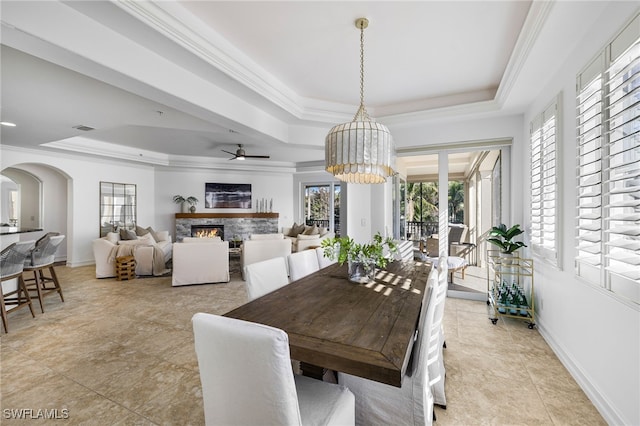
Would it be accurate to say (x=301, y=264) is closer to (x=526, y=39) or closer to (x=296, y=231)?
(x=526, y=39)

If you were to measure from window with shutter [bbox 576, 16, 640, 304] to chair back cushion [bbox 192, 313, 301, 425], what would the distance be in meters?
1.88

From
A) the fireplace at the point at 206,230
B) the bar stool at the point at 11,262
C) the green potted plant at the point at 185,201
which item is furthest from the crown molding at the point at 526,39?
the green potted plant at the point at 185,201

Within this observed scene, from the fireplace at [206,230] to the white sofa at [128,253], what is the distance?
8.54 ft

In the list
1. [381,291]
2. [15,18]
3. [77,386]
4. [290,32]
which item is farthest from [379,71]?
[77,386]

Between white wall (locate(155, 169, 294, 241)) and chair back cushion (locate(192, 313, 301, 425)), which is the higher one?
white wall (locate(155, 169, 294, 241))

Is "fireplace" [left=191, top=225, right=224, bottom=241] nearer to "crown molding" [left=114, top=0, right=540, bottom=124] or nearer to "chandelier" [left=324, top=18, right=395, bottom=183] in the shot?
"crown molding" [left=114, top=0, right=540, bottom=124]

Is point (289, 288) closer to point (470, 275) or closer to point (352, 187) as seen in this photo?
point (352, 187)

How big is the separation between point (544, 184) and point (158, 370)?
4.01 m

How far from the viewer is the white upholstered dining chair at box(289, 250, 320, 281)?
8.39 ft

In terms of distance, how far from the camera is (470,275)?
14.8 feet

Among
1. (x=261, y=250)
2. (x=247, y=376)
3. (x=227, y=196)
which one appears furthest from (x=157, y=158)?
(x=247, y=376)

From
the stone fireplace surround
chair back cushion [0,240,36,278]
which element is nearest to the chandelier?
chair back cushion [0,240,36,278]

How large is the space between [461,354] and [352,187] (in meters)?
2.92

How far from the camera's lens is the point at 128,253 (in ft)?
17.3
